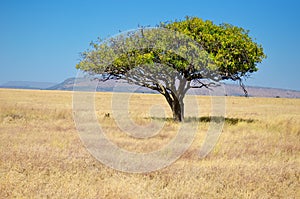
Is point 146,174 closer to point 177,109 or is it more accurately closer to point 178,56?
point 178,56

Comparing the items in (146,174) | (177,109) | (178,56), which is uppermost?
(178,56)

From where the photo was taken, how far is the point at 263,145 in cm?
1424

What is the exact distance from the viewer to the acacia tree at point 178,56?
20.4 metres

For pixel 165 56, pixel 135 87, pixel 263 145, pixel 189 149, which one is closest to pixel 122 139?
pixel 189 149

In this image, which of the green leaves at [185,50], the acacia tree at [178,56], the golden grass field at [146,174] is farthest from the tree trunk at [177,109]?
the golden grass field at [146,174]

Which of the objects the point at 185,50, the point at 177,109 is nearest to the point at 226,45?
the point at 185,50

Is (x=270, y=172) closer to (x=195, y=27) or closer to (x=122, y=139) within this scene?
(x=122, y=139)

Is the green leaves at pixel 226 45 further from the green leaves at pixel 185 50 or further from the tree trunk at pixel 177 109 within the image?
the tree trunk at pixel 177 109

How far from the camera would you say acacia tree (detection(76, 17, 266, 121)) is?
2041 cm

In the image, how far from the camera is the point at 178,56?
20.8m

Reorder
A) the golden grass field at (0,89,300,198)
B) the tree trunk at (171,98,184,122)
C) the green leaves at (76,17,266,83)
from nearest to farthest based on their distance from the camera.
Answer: the golden grass field at (0,89,300,198) < the green leaves at (76,17,266,83) < the tree trunk at (171,98,184,122)

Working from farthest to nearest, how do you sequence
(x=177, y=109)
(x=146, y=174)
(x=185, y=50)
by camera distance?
(x=177, y=109)
(x=185, y=50)
(x=146, y=174)

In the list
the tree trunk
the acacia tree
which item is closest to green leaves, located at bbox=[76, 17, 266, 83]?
the acacia tree

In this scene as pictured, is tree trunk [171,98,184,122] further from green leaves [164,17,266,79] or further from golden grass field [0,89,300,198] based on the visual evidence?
golden grass field [0,89,300,198]
